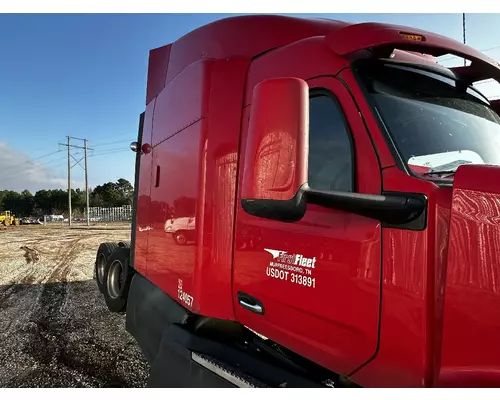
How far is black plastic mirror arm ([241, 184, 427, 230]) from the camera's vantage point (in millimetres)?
1390

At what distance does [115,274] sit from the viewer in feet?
16.7

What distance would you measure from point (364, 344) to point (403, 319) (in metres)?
0.23

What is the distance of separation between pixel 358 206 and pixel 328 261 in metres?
0.34

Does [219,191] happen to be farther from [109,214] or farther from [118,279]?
[109,214]

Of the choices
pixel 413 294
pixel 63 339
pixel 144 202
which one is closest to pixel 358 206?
pixel 413 294

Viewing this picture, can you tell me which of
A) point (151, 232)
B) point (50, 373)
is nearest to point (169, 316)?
point (151, 232)

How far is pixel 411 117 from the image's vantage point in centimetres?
173

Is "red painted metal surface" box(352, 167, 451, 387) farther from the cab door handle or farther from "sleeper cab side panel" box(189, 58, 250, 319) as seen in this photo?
"sleeper cab side panel" box(189, 58, 250, 319)

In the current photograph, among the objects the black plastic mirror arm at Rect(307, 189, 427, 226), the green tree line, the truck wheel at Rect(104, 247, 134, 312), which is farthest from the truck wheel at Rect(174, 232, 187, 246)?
the green tree line

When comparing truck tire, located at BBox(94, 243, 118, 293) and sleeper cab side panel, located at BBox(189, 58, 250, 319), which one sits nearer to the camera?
sleeper cab side panel, located at BBox(189, 58, 250, 319)

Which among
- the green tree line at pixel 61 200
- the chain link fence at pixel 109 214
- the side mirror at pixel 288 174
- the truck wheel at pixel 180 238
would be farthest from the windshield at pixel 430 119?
the green tree line at pixel 61 200

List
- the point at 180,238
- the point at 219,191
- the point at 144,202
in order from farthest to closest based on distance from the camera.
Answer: the point at 144,202
the point at 180,238
the point at 219,191

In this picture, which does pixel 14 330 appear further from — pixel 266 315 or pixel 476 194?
pixel 476 194

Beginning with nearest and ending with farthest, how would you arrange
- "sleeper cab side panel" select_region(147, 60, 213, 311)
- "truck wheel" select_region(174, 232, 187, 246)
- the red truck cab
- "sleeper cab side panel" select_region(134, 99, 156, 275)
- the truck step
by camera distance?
the red truck cab, the truck step, "sleeper cab side panel" select_region(147, 60, 213, 311), "truck wheel" select_region(174, 232, 187, 246), "sleeper cab side panel" select_region(134, 99, 156, 275)
